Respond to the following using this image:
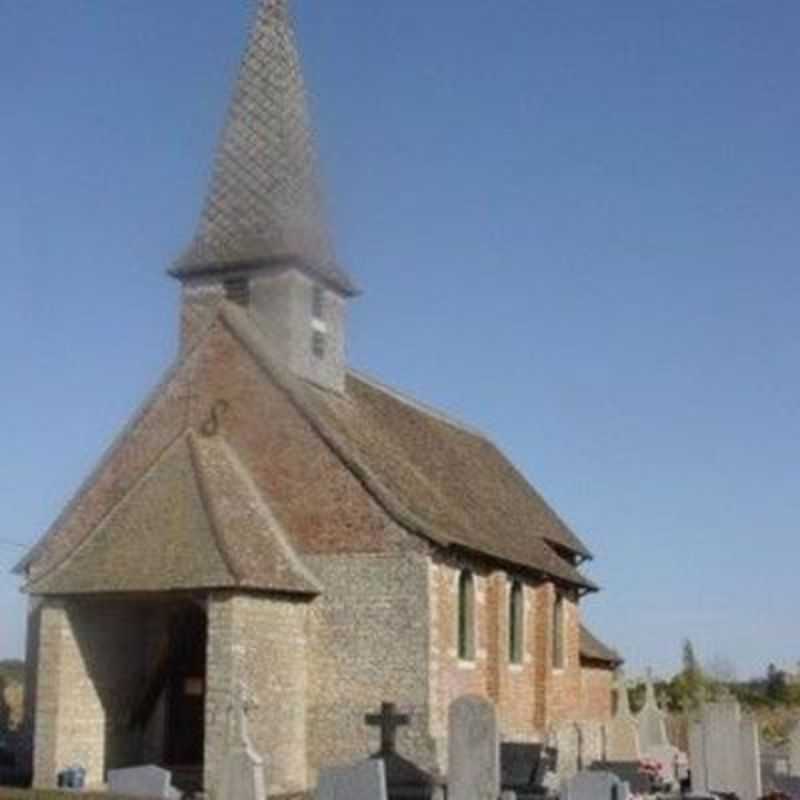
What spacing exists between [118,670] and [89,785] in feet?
8.79

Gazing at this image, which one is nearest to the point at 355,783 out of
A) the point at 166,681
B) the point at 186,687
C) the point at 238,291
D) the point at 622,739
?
the point at 166,681

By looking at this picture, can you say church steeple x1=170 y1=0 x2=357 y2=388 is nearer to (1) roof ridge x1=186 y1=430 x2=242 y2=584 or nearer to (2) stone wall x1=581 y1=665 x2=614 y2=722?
(1) roof ridge x1=186 y1=430 x2=242 y2=584

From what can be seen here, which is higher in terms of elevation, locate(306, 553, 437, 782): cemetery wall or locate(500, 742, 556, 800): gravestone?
locate(306, 553, 437, 782): cemetery wall

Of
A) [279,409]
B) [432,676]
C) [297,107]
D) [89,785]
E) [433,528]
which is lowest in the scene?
[89,785]

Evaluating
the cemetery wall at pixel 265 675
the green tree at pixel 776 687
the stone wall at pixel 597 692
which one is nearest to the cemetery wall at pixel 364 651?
the cemetery wall at pixel 265 675

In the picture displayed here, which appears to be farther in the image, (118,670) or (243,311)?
(243,311)

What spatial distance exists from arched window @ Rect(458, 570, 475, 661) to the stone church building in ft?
0.19

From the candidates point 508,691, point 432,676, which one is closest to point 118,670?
point 432,676

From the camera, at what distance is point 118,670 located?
2802 centimetres

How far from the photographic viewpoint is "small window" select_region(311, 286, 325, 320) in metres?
31.1

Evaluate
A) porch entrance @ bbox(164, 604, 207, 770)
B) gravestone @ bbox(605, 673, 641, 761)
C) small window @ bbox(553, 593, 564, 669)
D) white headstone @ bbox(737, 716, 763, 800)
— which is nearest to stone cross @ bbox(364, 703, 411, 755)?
porch entrance @ bbox(164, 604, 207, 770)

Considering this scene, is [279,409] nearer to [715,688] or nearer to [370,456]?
[370,456]

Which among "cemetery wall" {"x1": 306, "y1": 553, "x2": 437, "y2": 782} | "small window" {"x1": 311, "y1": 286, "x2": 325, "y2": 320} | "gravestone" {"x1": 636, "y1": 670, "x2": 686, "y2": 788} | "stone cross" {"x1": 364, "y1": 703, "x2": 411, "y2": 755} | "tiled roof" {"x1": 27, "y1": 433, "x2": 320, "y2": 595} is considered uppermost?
"small window" {"x1": 311, "y1": 286, "x2": 325, "y2": 320}

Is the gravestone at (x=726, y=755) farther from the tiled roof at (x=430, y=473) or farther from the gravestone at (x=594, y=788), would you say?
the tiled roof at (x=430, y=473)
